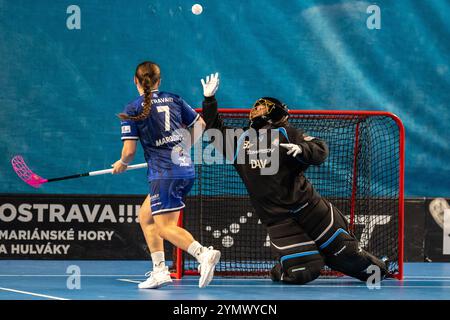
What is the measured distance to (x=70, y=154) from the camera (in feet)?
32.3

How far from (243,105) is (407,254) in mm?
2523

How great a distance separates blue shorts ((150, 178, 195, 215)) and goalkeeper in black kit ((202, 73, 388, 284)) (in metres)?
0.71

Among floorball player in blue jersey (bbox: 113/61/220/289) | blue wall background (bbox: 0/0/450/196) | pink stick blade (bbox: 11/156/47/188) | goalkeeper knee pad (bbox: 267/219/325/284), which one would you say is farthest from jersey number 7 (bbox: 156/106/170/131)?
blue wall background (bbox: 0/0/450/196)

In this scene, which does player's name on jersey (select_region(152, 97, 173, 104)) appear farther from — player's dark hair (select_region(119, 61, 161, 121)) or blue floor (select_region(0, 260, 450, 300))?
blue floor (select_region(0, 260, 450, 300))

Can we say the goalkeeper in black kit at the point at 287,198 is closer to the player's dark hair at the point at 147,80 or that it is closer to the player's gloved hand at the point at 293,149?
the player's gloved hand at the point at 293,149

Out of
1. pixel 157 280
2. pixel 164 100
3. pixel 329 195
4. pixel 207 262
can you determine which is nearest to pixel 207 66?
pixel 329 195

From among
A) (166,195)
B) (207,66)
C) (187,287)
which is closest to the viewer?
(166,195)

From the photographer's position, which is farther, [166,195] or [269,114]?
[269,114]

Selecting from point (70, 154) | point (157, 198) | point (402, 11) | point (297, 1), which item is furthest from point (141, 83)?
point (402, 11)

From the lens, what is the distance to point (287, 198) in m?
7.23

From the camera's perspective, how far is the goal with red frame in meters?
8.62

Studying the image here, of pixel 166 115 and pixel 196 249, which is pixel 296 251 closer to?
pixel 196 249

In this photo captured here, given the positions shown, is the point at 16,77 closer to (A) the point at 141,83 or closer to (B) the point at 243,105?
(B) the point at 243,105

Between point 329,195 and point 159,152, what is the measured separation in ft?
9.86
